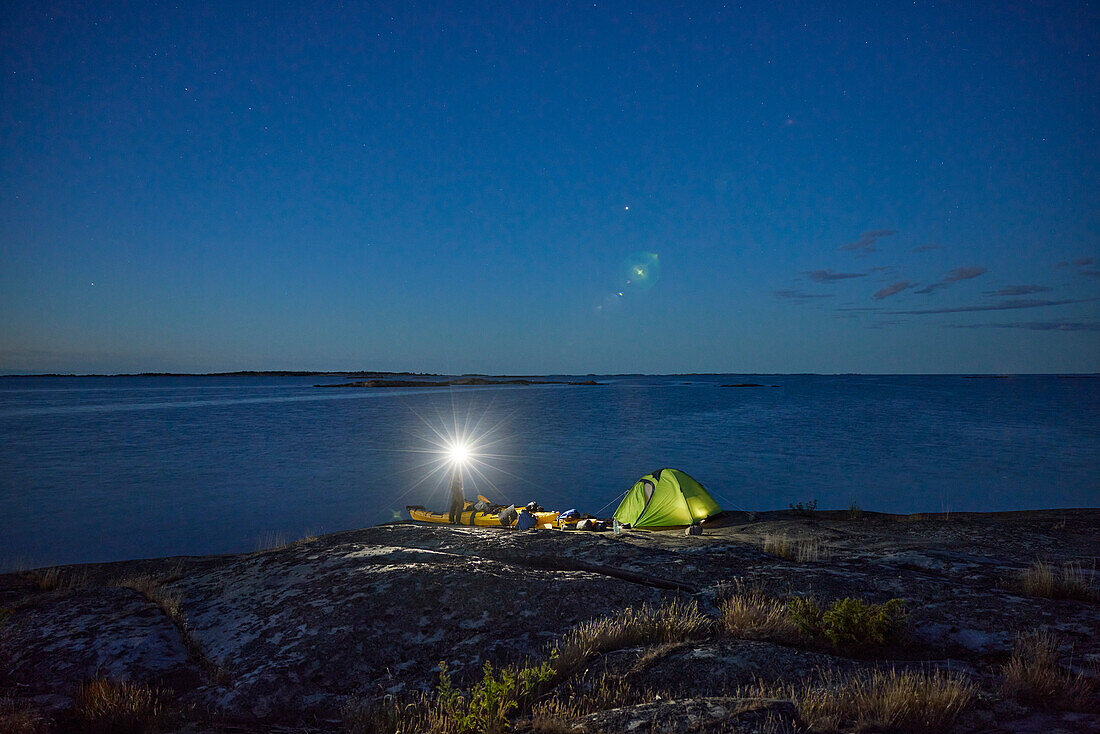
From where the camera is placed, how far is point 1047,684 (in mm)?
4559

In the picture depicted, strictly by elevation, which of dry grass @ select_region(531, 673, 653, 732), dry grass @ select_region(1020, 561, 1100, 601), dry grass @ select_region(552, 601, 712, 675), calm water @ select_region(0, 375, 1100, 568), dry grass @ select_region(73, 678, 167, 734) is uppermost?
dry grass @ select_region(1020, 561, 1100, 601)

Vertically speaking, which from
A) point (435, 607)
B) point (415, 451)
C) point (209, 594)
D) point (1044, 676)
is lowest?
point (415, 451)

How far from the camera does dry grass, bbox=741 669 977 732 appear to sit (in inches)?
163

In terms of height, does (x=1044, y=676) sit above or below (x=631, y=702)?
above

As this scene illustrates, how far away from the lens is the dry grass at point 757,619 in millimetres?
6290

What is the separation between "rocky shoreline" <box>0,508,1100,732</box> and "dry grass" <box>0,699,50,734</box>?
0.04 metres

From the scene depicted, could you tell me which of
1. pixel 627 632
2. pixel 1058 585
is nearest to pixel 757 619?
pixel 627 632

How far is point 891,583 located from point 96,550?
25.8 metres

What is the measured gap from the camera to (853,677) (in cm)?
506

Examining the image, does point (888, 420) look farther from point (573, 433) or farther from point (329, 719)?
point (329, 719)

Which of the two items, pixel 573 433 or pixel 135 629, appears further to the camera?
pixel 573 433

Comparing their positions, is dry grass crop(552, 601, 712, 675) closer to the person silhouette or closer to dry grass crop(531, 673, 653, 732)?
dry grass crop(531, 673, 653, 732)

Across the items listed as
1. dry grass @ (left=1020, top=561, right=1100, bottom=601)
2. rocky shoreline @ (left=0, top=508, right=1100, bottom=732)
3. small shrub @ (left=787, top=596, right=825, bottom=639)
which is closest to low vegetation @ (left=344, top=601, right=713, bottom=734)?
rocky shoreline @ (left=0, top=508, right=1100, bottom=732)

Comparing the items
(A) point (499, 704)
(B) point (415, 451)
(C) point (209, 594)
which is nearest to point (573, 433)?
(B) point (415, 451)
